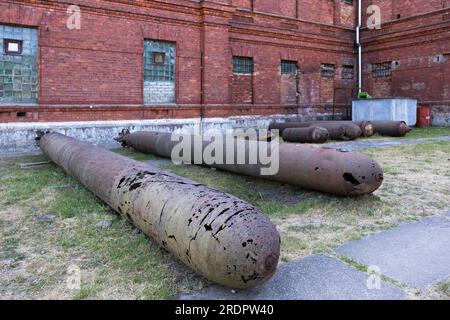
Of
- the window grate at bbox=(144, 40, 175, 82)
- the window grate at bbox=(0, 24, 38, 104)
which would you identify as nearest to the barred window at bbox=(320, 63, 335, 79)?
the window grate at bbox=(144, 40, 175, 82)

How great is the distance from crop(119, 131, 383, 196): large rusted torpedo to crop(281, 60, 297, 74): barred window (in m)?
11.2

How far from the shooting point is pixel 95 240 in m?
3.51

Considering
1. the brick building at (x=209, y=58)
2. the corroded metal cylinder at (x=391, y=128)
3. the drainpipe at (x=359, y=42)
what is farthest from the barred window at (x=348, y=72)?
the corroded metal cylinder at (x=391, y=128)

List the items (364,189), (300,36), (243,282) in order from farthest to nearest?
(300,36) < (364,189) < (243,282)

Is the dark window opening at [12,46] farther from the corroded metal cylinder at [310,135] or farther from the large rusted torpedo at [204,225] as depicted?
the large rusted torpedo at [204,225]

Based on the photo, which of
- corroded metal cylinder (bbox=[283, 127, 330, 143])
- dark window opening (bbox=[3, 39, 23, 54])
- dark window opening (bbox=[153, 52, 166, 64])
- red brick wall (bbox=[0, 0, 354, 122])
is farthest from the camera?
dark window opening (bbox=[153, 52, 166, 64])

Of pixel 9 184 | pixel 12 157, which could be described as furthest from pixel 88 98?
pixel 9 184

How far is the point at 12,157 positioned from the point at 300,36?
12.6 meters

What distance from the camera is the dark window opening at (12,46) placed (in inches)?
398

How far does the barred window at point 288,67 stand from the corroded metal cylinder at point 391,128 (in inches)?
183

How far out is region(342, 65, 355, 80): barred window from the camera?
738 inches

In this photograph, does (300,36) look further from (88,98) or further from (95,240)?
(95,240)

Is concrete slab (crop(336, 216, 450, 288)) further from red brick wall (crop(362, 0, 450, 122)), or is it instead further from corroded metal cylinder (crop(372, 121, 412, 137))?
red brick wall (crop(362, 0, 450, 122))

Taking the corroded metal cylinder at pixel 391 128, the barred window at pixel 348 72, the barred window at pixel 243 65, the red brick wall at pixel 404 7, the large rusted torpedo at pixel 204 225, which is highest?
the red brick wall at pixel 404 7
